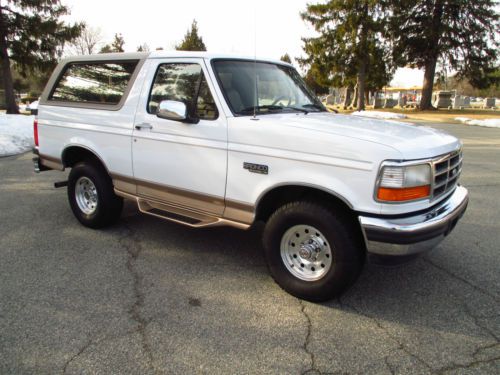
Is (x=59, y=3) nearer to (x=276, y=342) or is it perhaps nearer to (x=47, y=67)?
(x=47, y=67)

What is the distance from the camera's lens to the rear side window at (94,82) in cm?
432

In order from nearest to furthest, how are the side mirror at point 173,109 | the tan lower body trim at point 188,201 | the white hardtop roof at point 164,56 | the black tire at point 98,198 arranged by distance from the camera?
the side mirror at point 173,109 < the tan lower body trim at point 188,201 < the white hardtop roof at point 164,56 < the black tire at point 98,198

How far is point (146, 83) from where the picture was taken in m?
4.07

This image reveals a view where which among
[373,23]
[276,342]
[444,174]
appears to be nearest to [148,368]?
[276,342]

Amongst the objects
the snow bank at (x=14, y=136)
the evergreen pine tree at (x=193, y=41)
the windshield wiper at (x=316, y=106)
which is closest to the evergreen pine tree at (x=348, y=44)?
the evergreen pine tree at (x=193, y=41)

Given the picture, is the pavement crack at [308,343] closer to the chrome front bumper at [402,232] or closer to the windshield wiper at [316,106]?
the chrome front bumper at [402,232]

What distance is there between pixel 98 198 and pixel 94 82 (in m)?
1.37

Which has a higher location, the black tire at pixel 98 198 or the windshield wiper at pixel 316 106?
the windshield wiper at pixel 316 106

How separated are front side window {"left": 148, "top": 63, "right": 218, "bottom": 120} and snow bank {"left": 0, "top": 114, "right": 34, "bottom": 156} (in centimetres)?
834

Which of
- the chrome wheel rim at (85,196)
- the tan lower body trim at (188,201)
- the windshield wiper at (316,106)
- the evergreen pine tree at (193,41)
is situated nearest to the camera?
the tan lower body trim at (188,201)

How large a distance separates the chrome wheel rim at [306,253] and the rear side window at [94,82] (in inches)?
95.7

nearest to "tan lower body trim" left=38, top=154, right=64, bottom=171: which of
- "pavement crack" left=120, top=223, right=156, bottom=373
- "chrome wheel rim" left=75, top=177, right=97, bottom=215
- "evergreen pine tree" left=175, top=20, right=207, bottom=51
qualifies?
"chrome wheel rim" left=75, top=177, right=97, bottom=215

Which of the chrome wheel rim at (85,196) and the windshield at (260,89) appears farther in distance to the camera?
the chrome wheel rim at (85,196)

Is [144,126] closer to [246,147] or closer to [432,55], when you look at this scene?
[246,147]
